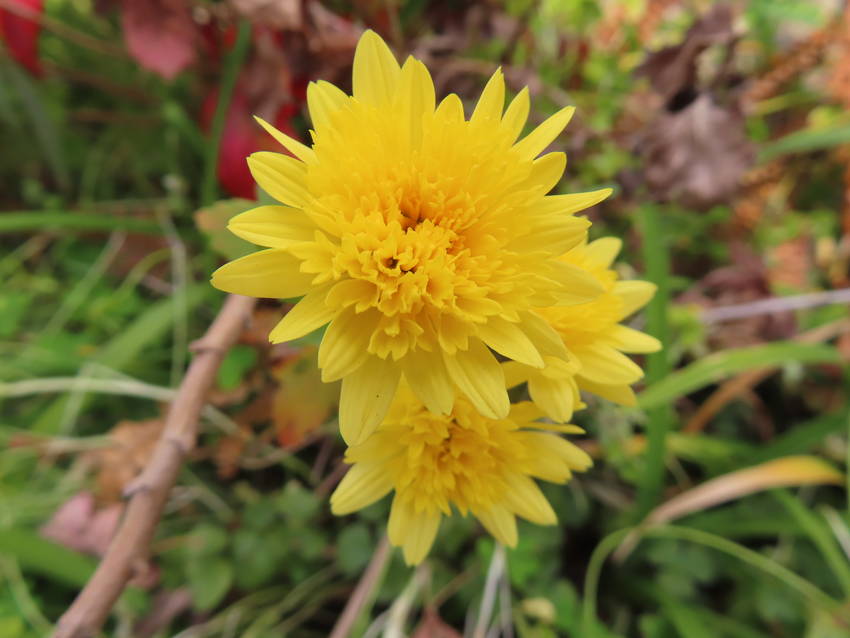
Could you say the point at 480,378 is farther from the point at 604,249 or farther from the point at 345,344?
the point at 604,249

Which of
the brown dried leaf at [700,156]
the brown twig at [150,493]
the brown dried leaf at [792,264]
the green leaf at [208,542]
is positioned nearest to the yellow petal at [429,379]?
the brown twig at [150,493]

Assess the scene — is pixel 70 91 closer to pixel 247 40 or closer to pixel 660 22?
pixel 247 40

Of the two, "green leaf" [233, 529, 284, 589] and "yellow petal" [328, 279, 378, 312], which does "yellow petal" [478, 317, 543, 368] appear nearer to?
"yellow petal" [328, 279, 378, 312]

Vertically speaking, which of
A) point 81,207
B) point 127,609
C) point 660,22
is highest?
point 660,22

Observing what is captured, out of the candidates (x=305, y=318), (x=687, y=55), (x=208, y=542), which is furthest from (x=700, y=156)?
(x=208, y=542)

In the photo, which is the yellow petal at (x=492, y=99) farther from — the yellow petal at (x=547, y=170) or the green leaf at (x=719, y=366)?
the green leaf at (x=719, y=366)

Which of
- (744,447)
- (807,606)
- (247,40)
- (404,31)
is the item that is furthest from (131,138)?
(807,606)

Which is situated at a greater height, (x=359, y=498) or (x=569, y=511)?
(x=359, y=498)
